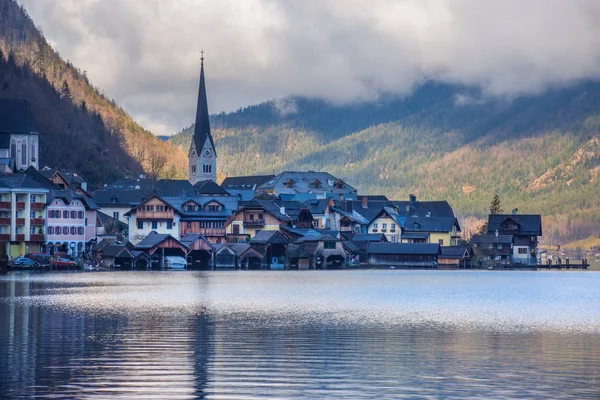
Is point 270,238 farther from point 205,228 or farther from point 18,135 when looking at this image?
point 18,135

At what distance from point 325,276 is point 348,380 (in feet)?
240

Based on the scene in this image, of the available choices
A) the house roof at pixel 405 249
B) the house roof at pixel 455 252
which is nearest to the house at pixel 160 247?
the house roof at pixel 405 249

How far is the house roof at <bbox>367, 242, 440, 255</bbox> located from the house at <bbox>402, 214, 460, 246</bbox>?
59.4 ft

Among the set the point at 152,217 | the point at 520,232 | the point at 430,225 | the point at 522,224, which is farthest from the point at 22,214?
the point at 522,224

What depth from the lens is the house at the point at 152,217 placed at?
131875 mm

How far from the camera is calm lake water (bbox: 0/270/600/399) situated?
33.3 m

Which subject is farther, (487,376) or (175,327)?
(175,327)

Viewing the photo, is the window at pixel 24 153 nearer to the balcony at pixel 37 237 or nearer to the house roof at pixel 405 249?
the balcony at pixel 37 237

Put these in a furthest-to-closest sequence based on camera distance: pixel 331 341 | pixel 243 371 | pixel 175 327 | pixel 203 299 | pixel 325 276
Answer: pixel 325 276
pixel 203 299
pixel 175 327
pixel 331 341
pixel 243 371

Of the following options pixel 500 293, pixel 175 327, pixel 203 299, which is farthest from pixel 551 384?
pixel 500 293

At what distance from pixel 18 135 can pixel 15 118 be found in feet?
9.53

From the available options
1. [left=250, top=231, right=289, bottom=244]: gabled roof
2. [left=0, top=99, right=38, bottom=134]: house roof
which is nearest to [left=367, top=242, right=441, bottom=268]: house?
[left=250, top=231, right=289, bottom=244]: gabled roof

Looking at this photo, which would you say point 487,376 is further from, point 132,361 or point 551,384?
point 132,361

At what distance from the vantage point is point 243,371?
3634 cm
